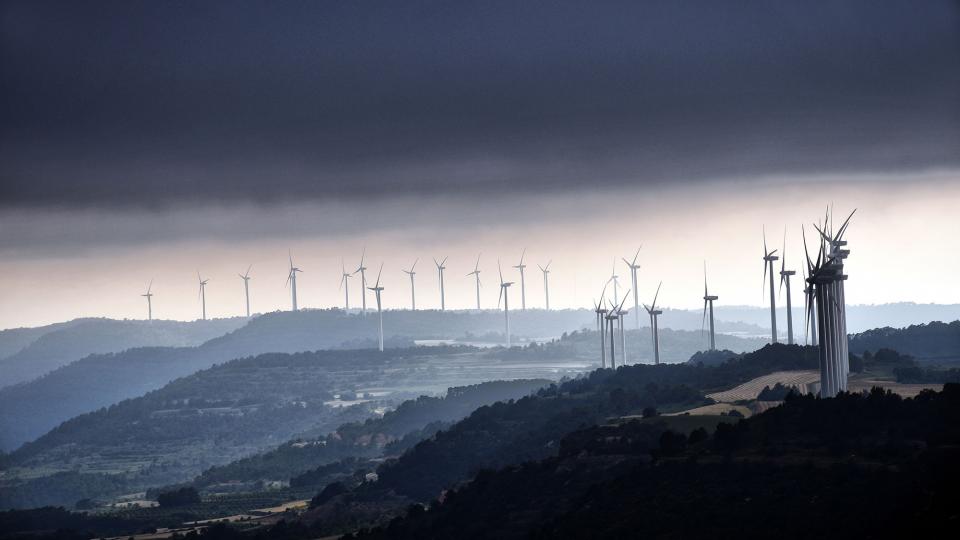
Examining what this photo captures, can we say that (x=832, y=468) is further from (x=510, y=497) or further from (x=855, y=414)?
(x=510, y=497)

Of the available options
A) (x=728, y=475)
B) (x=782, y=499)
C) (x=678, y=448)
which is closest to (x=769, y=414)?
(x=678, y=448)

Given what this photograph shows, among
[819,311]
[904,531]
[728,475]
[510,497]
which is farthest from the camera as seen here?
[510,497]

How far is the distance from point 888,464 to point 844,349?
107 ft

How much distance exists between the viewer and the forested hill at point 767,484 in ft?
424

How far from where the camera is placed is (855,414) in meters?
166

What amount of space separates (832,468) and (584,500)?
32890mm

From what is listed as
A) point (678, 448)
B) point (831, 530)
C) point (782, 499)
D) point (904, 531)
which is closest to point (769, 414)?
point (678, 448)

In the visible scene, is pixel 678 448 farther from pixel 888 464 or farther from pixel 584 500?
pixel 888 464

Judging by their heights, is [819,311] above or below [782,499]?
above

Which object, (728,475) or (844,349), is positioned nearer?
(728,475)

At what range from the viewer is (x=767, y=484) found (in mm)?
147500

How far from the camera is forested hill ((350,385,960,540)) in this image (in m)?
129

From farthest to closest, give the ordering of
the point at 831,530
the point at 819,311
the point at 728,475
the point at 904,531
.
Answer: the point at 819,311 < the point at 728,475 < the point at 831,530 < the point at 904,531

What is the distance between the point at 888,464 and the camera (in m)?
144
